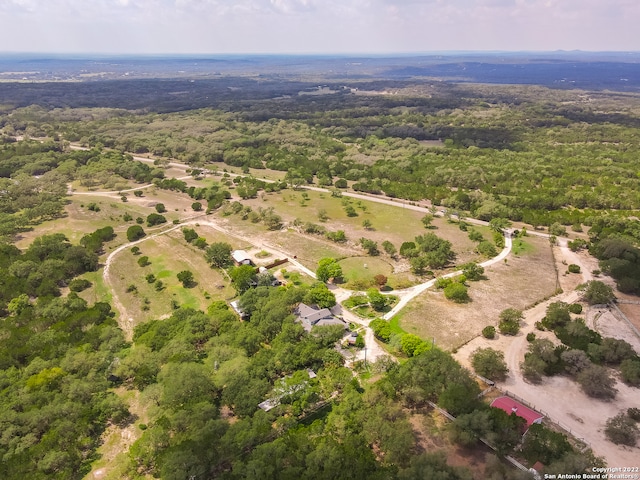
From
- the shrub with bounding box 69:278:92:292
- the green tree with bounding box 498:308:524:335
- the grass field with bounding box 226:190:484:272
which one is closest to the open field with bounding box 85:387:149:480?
the shrub with bounding box 69:278:92:292

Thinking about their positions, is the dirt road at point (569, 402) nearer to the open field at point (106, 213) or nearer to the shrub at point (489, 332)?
the shrub at point (489, 332)

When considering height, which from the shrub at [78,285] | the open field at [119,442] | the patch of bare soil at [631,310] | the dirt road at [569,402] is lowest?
the shrub at [78,285]

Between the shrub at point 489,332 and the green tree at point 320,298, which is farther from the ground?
the green tree at point 320,298

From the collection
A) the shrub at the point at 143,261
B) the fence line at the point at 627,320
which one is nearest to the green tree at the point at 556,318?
the fence line at the point at 627,320

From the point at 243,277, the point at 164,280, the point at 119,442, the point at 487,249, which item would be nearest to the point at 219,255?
the point at 164,280

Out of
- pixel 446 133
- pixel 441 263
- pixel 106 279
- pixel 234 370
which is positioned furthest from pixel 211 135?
pixel 234 370

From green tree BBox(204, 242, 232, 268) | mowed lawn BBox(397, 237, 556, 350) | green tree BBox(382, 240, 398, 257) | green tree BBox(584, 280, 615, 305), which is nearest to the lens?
mowed lawn BBox(397, 237, 556, 350)

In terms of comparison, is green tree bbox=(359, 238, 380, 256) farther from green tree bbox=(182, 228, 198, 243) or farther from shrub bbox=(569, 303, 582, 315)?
green tree bbox=(182, 228, 198, 243)
